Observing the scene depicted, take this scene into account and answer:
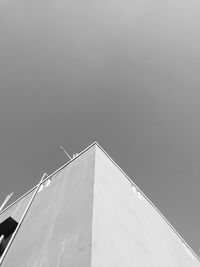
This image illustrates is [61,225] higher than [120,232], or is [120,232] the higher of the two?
[61,225]

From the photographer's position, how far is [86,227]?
5.04 m

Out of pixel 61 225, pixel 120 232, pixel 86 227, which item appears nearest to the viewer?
pixel 86 227

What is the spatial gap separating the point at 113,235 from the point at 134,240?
3.56 feet

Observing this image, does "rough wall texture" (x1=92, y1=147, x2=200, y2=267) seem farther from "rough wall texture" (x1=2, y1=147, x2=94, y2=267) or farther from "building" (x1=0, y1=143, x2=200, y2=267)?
"rough wall texture" (x1=2, y1=147, x2=94, y2=267)

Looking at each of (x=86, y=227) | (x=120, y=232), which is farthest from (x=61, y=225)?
(x=120, y=232)

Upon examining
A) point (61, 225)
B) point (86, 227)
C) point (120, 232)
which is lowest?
point (120, 232)

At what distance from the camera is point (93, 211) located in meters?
5.40

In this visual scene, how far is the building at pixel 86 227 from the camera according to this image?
477 cm

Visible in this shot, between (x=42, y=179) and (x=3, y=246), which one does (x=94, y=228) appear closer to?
(x=3, y=246)

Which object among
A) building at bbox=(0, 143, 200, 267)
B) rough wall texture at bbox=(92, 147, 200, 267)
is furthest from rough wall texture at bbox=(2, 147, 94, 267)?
rough wall texture at bbox=(92, 147, 200, 267)

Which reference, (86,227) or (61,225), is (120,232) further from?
(61,225)

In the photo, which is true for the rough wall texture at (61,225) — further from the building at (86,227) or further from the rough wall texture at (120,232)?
the rough wall texture at (120,232)

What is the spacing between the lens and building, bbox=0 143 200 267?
15.7 feet

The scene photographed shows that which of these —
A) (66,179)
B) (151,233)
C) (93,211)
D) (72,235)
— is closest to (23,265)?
(72,235)
